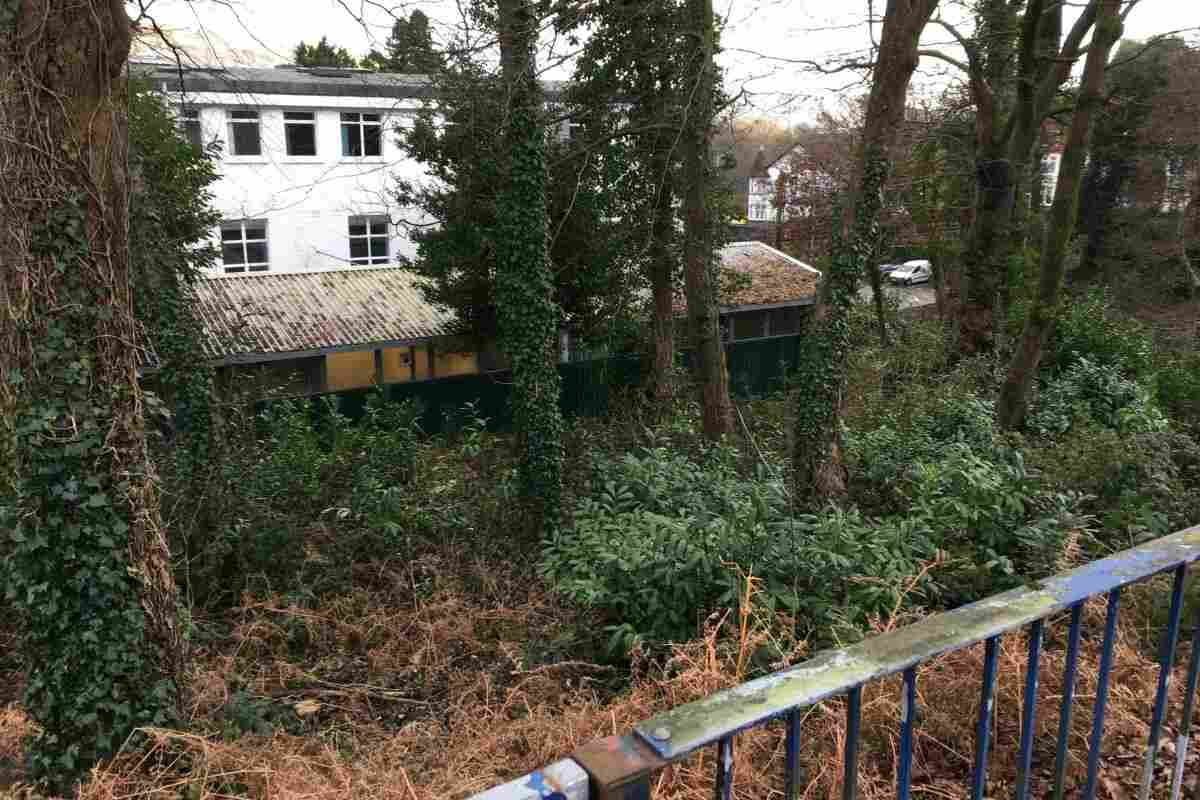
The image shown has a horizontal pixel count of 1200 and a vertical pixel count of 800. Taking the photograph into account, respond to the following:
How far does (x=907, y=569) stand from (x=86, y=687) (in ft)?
17.6

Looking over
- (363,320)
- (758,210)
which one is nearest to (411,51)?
(363,320)

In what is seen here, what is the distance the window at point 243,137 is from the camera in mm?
24547

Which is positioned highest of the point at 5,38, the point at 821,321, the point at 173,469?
the point at 5,38

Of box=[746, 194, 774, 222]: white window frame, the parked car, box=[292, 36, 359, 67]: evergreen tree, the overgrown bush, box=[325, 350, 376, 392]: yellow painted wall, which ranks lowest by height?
box=[325, 350, 376, 392]: yellow painted wall

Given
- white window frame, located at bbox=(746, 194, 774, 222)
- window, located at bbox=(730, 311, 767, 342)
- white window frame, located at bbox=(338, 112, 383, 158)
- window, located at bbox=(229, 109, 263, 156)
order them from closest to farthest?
window, located at bbox=(229, 109, 263, 156)
white window frame, located at bbox=(338, 112, 383, 158)
window, located at bbox=(730, 311, 767, 342)
white window frame, located at bbox=(746, 194, 774, 222)

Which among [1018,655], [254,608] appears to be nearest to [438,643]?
[254,608]

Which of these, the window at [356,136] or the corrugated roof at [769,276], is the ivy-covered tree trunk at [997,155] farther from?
the window at [356,136]

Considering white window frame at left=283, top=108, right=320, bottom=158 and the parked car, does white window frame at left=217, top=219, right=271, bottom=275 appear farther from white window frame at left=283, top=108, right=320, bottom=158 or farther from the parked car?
the parked car

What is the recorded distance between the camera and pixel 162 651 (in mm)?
5031

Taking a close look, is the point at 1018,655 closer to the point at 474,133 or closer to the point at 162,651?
the point at 162,651

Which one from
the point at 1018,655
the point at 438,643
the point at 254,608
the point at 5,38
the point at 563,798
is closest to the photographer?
the point at 563,798

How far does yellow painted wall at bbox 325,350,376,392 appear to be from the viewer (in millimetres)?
24692

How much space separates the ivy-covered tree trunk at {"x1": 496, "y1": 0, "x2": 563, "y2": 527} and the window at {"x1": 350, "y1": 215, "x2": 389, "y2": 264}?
1836 cm

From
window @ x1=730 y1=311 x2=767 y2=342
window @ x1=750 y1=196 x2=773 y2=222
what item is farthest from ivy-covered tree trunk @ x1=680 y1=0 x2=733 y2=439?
window @ x1=750 y1=196 x2=773 y2=222
